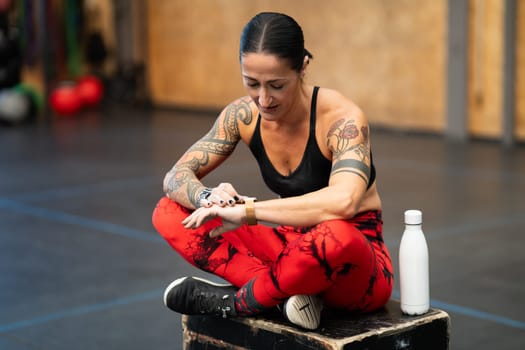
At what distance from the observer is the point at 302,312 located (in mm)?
2266

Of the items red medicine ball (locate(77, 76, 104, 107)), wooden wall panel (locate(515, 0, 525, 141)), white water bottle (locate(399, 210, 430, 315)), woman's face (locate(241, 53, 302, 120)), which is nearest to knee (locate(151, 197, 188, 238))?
woman's face (locate(241, 53, 302, 120))

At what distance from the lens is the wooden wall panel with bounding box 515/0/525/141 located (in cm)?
724

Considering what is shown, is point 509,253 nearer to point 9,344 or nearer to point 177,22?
point 9,344

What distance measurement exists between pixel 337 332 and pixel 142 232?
257cm

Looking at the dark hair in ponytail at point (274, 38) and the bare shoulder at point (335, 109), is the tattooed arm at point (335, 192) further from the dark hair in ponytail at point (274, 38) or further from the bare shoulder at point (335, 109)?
the dark hair in ponytail at point (274, 38)

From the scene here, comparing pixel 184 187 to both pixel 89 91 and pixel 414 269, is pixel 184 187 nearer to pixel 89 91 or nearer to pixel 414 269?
pixel 414 269

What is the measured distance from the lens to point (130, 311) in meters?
3.44

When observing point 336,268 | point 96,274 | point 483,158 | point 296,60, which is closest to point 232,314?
point 336,268

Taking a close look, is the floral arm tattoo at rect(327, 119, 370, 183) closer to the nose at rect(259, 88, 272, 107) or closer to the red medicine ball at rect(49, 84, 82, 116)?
the nose at rect(259, 88, 272, 107)

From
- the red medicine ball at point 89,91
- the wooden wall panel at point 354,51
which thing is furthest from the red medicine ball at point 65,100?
the wooden wall panel at point 354,51

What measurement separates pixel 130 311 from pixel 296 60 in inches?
57.1

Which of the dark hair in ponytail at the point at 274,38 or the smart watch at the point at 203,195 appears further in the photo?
the smart watch at the point at 203,195

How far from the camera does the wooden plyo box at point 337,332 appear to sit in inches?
88.1

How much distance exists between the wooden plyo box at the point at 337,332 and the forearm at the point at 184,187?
326mm
